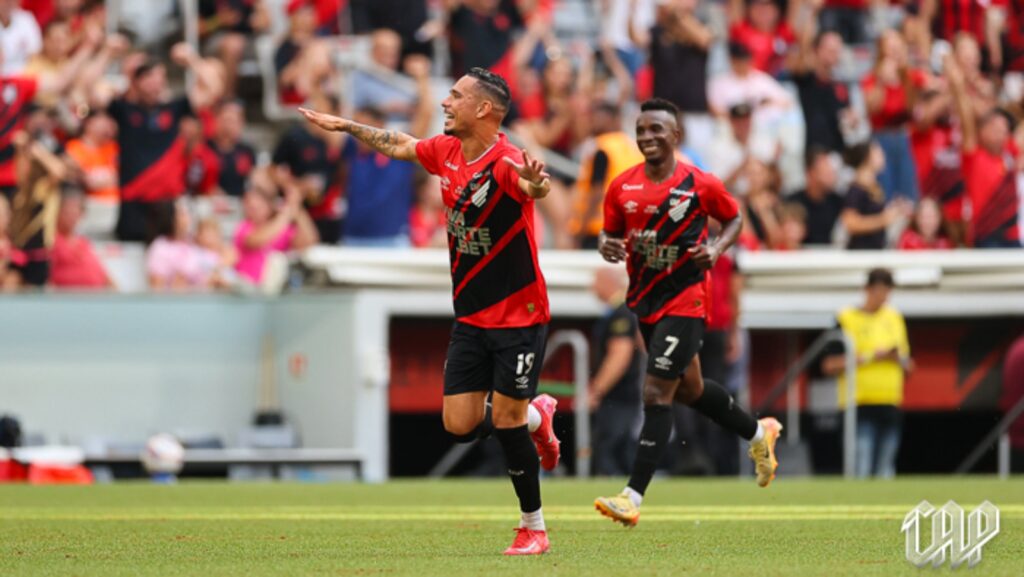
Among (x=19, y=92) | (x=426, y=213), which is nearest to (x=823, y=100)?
(x=426, y=213)

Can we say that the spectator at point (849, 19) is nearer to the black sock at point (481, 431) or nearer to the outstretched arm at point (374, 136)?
the black sock at point (481, 431)

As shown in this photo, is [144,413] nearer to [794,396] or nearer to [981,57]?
[794,396]

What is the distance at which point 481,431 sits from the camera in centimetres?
954

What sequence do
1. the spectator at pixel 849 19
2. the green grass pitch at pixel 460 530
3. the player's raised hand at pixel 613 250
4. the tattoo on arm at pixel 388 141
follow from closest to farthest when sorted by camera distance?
the green grass pitch at pixel 460 530, the tattoo on arm at pixel 388 141, the player's raised hand at pixel 613 250, the spectator at pixel 849 19

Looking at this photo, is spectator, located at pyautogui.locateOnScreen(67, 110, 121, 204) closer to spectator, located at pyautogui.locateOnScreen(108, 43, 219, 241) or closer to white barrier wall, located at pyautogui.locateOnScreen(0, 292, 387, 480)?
spectator, located at pyautogui.locateOnScreen(108, 43, 219, 241)

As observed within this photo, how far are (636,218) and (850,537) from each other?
91.0 inches

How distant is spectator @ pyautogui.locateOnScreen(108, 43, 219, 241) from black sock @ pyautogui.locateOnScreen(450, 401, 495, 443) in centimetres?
889

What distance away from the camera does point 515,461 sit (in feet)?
28.7

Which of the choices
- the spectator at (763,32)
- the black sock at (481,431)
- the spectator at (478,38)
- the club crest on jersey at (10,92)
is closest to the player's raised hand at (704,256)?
the black sock at (481,431)

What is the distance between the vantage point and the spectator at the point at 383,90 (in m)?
19.6

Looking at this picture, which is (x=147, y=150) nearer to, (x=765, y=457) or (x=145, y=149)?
(x=145, y=149)

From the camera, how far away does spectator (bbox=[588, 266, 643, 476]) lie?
16.4 metres

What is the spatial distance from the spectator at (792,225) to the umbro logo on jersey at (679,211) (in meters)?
8.39

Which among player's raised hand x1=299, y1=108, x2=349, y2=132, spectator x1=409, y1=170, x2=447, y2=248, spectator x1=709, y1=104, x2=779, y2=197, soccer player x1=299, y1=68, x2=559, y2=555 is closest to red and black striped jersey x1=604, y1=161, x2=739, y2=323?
soccer player x1=299, y1=68, x2=559, y2=555
